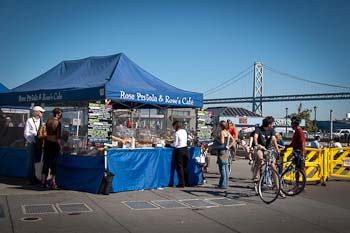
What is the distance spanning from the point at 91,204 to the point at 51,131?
2245mm

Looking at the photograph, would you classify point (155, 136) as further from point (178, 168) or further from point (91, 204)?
point (91, 204)

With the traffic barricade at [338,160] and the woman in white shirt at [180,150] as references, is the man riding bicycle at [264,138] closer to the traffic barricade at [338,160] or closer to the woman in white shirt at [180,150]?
the woman in white shirt at [180,150]

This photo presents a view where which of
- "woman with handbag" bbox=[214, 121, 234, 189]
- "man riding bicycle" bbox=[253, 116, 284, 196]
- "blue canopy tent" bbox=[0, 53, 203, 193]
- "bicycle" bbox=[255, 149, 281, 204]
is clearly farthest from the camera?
"woman with handbag" bbox=[214, 121, 234, 189]

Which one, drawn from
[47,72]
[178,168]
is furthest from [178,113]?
[47,72]

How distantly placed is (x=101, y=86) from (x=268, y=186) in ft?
13.2

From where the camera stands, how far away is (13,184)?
382 inches

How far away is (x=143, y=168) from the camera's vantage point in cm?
944

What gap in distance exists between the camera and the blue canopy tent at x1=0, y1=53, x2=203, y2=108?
30.5 feet

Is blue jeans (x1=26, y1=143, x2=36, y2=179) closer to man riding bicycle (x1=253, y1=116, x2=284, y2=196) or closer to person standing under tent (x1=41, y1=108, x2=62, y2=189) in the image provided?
person standing under tent (x1=41, y1=108, x2=62, y2=189)

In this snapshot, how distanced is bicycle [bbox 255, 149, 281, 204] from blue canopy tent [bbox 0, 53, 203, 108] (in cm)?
280

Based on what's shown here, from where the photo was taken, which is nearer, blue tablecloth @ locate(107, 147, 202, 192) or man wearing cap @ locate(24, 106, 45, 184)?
blue tablecloth @ locate(107, 147, 202, 192)

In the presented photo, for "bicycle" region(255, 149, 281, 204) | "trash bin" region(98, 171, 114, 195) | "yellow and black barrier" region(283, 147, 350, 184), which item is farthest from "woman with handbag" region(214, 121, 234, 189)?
"trash bin" region(98, 171, 114, 195)

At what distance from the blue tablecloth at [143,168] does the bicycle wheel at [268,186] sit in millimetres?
2185

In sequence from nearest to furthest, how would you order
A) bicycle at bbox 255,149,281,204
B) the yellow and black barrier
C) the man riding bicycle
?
bicycle at bbox 255,149,281,204 < the man riding bicycle < the yellow and black barrier
